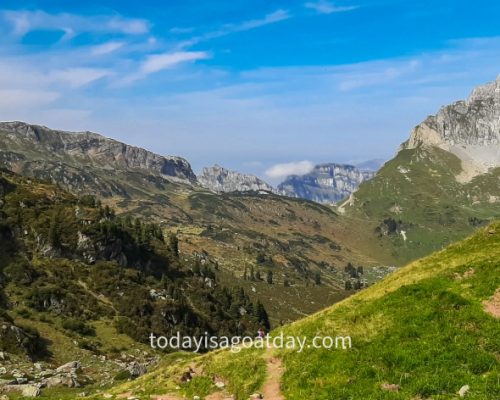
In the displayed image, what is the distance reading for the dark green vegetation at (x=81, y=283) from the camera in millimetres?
102812

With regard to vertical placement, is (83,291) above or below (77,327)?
above

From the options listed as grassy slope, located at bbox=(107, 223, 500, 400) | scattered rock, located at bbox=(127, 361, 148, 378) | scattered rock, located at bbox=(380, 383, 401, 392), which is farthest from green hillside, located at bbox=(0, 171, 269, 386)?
scattered rock, located at bbox=(380, 383, 401, 392)

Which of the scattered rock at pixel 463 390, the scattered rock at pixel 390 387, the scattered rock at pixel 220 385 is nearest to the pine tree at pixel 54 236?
the scattered rock at pixel 220 385

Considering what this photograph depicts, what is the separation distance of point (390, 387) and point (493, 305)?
32.3 feet

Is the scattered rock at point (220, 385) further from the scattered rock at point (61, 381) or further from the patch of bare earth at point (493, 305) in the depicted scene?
the scattered rock at point (61, 381)

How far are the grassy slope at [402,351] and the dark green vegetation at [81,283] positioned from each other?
6402cm

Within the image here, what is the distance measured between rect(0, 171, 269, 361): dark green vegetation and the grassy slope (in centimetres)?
6402

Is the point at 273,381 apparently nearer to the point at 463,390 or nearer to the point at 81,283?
the point at 463,390

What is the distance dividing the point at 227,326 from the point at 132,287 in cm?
3961

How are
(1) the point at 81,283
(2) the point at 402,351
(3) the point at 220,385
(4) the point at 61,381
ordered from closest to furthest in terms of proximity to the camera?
1. (2) the point at 402,351
2. (3) the point at 220,385
3. (4) the point at 61,381
4. (1) the point at 81,283

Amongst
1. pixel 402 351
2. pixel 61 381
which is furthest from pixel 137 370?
pixel 402 351

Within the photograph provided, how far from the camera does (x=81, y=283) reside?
128 metres

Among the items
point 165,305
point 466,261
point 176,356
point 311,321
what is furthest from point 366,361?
point 165,305

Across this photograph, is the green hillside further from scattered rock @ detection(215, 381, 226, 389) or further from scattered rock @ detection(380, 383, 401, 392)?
scattered rock @ detection(380, 383, 401, 392)
